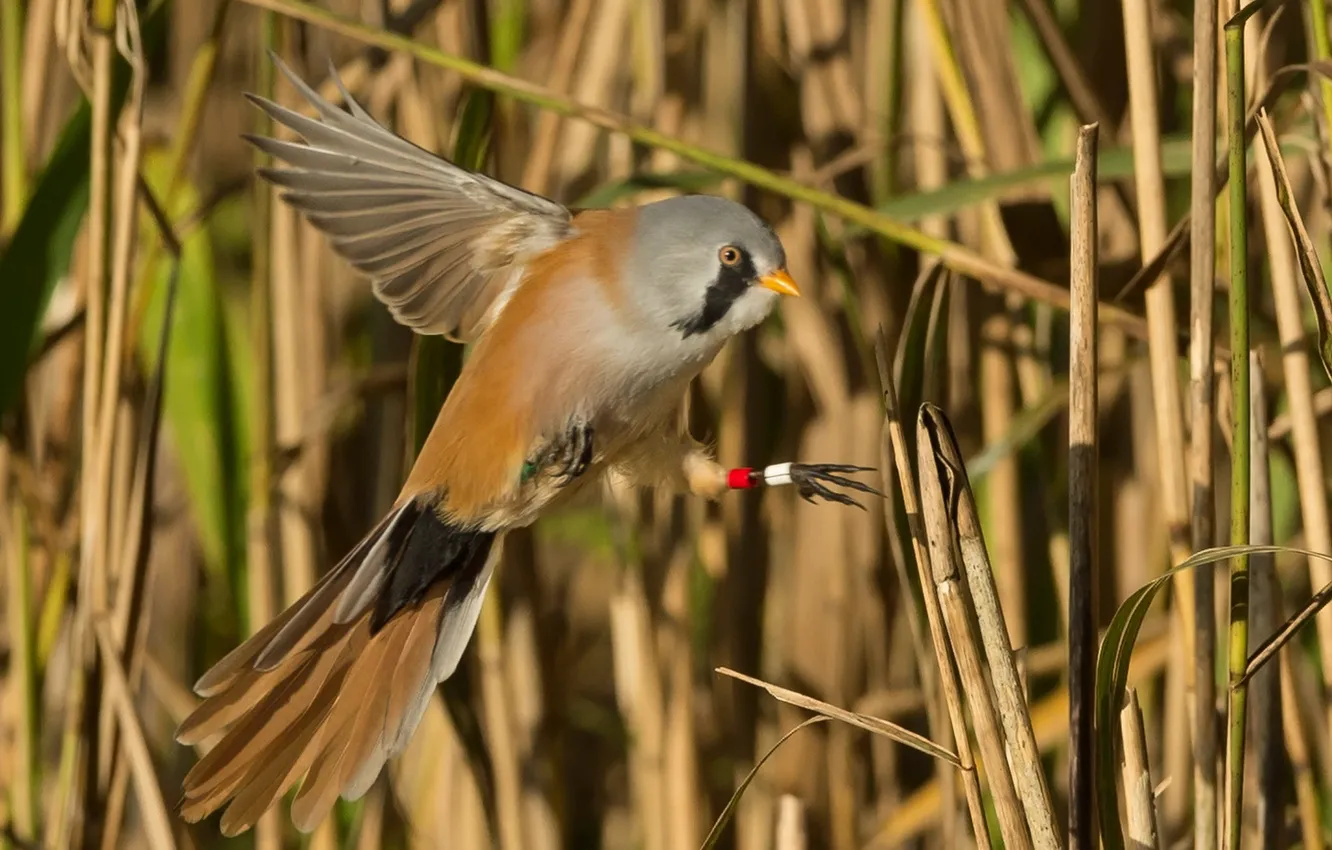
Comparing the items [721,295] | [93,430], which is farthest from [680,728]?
[93,430]

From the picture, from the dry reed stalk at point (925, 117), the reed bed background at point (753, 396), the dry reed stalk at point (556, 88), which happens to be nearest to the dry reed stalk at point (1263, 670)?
the reed bed background at point (753, 396)

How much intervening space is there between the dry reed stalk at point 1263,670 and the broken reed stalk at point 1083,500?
0.84 feet

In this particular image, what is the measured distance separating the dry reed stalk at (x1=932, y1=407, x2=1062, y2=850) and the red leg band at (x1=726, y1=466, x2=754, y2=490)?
55 centimetres

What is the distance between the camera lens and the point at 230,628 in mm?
1985

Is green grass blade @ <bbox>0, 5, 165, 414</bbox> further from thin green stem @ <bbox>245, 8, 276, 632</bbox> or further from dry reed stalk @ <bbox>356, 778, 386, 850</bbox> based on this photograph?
dry reed stalk @ <bbox>356, 778, 386, 850</bbox>

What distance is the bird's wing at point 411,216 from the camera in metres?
1.27

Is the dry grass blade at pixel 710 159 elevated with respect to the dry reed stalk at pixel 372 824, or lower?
elevated

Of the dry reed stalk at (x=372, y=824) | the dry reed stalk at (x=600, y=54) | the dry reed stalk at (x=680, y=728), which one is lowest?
the dry reed stalk at (x=372, y=824)

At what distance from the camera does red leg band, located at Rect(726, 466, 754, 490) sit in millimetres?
1383

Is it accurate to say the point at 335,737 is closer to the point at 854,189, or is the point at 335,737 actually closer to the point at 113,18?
the point at 113,18

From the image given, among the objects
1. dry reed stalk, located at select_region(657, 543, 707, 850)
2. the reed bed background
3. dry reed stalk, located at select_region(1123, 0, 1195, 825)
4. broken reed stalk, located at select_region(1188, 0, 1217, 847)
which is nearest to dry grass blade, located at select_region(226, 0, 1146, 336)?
the reed bed background

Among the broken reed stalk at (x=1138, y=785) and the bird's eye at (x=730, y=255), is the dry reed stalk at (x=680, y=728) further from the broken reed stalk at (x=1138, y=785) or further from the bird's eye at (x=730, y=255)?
the broken reed stalk at (x=1138, y=785)

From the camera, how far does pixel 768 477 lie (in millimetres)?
1359

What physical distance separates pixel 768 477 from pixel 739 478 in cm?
4
